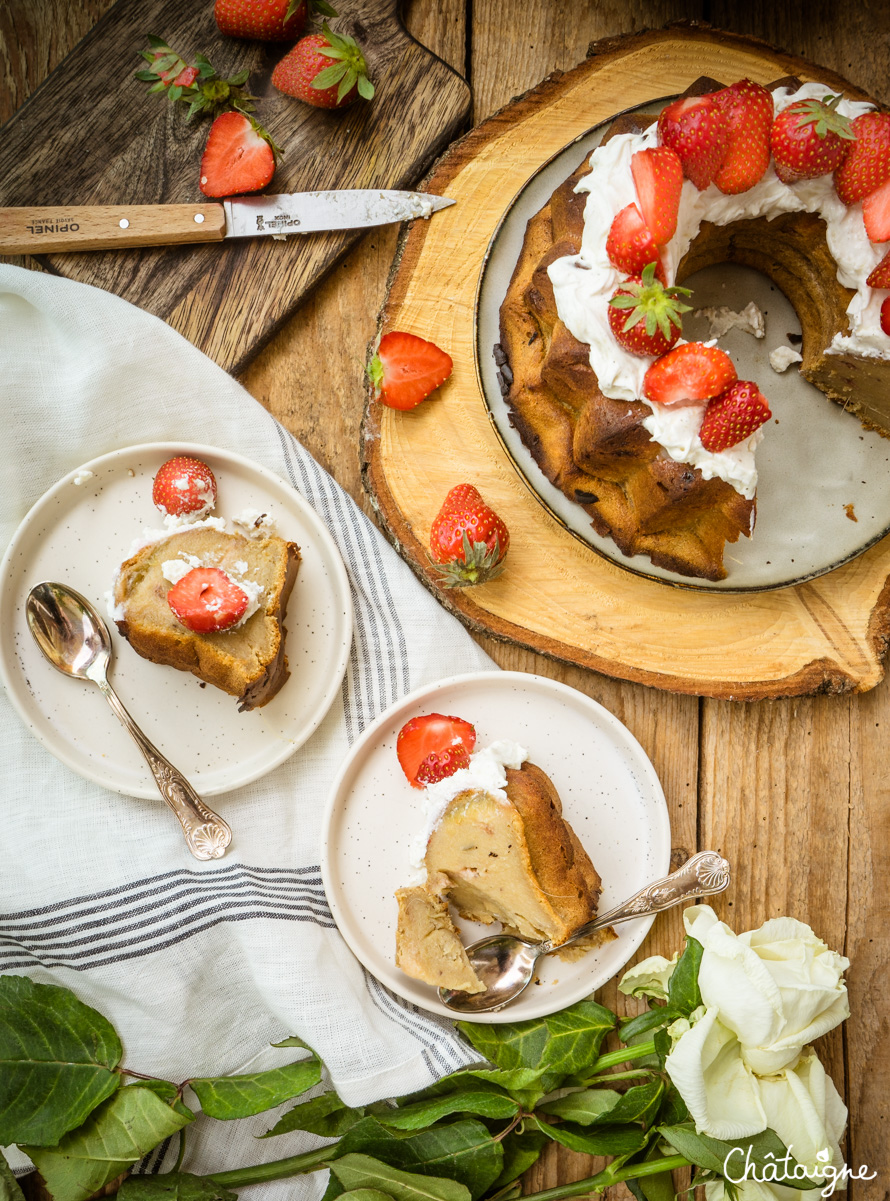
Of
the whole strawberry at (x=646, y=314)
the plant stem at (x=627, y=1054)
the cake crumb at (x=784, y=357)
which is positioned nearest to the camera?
the whole strawberry at (x=646, y=314)

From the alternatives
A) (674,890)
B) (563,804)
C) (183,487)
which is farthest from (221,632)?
(674,890)

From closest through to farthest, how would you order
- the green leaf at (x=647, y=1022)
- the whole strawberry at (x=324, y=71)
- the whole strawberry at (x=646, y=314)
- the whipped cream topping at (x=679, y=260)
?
the whole strawberry at (x=646, y=314) < the whipped cream topping at (x=679, y=260) < the green leaf at (x=647, y=1022) < the whole strawberry at (x=324, y=71)

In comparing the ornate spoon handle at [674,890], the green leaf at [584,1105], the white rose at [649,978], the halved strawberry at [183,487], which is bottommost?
the green leaf at [584,1105]

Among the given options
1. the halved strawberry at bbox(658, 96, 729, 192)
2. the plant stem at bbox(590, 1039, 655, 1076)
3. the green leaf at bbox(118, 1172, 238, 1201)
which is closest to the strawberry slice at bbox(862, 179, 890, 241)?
the halved strawberry at bbox(658, 96, 729, 192)

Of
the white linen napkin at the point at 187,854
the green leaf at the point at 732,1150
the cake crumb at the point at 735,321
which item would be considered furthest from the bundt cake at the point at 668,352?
the green leaf at the point at 732,1150

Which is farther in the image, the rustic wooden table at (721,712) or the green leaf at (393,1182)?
the rustic wooden table at (721,712)

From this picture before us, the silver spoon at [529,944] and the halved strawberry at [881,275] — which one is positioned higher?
the halved strawberry at [881,275]

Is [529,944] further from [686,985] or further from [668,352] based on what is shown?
[668,352]

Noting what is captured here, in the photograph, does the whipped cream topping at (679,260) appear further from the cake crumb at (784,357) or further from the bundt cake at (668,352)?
the cake crumb at (784,357)
